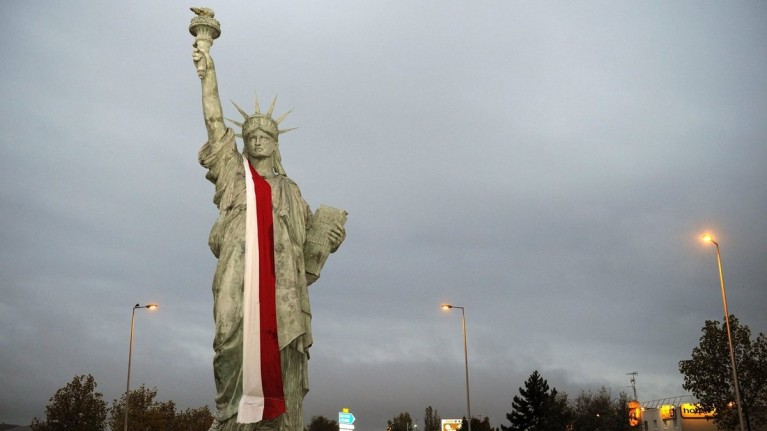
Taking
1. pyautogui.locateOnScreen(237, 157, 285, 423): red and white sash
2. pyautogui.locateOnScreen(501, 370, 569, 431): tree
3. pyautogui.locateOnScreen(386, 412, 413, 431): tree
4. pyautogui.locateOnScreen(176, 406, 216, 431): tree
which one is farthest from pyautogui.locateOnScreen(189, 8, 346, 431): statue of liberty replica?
pyautogui.locateOnScreen(386, 412, 413, 431): tree

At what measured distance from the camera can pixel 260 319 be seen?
31.4 ft

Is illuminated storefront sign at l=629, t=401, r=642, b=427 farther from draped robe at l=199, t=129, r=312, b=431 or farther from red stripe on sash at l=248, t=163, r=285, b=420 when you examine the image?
red stripe on sash at l=248, t=163, r=285, b=420

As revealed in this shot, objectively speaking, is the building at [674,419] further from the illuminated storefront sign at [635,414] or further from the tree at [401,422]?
the tree at [401,422]

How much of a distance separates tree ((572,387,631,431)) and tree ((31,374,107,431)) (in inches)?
1950

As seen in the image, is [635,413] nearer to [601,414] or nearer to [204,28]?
[601,414]

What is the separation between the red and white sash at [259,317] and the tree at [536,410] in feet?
222

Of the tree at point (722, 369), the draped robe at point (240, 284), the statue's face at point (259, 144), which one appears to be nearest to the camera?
the draped robe at point (240, 284)

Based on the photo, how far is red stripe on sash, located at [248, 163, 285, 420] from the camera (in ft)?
30.7

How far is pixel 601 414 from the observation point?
93.6 meters

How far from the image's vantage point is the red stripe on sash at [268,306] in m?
9.36

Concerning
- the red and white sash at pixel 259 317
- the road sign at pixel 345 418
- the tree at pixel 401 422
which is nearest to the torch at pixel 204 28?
the red and white sash at pixel 259 317

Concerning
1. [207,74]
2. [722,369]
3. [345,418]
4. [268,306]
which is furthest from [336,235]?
[345,418]

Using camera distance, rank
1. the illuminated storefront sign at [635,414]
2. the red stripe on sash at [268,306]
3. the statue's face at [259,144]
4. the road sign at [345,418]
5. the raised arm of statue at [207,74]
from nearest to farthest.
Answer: the red stripe on sash at [268,306], the raised arm of statue at [207,74], the statue's face at [259,144], the road sign at [345,418], the illuminated storefront sign at [635,414]

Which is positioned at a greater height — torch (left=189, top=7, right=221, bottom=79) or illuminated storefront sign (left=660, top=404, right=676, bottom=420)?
torch (left=189, top=7, right=221, bottom=79)
